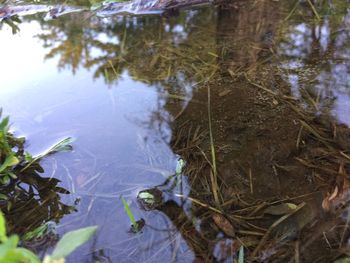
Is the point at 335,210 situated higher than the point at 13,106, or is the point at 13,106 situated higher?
the point at 13,106

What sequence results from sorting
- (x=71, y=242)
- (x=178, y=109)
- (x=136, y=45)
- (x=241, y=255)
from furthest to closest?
(x=136, y=45), (x=178, y=109), (x=241, y=255), (x=71, y=242)

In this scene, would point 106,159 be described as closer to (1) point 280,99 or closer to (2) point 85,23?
(1) point 280,99

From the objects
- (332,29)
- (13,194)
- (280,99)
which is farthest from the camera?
(332,29)

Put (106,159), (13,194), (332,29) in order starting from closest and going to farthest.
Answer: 1. (13,194)
2. (106,159)
3. (332,29)

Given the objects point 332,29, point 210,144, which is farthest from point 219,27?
point 210,144

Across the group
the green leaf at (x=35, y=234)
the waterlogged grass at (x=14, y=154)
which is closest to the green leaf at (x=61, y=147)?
the waterlogged grass at (x=14, y=154)

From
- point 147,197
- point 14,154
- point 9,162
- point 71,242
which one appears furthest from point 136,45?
point 71,242

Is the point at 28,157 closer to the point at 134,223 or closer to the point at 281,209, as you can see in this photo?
the point at 134,223
